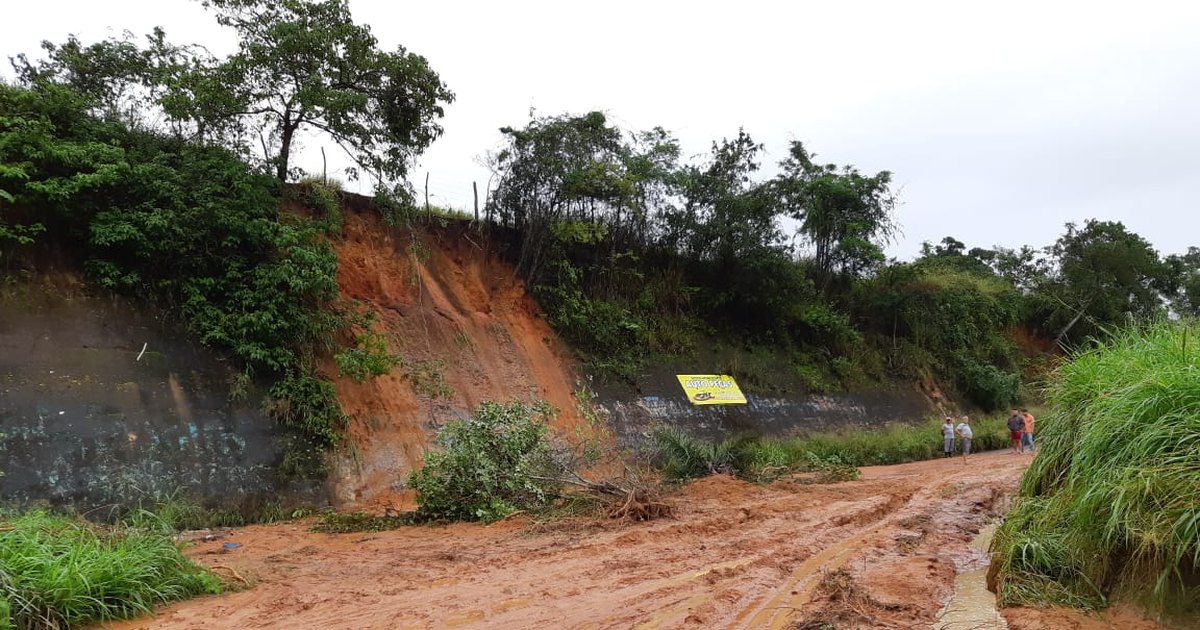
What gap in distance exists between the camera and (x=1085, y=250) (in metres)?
29.6

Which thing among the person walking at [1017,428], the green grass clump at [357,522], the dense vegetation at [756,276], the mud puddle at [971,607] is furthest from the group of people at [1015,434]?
the green grass clump at [357,522]

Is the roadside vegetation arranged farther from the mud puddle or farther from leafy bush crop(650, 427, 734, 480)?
the mud puddle

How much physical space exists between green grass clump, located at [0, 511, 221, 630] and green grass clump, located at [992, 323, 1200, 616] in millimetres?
6545

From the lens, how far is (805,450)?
55.2ft

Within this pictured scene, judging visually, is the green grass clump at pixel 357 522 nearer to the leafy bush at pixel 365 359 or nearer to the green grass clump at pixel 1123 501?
the leafy bush at pixel 365 359

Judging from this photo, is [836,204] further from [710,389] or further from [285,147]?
[285,147]

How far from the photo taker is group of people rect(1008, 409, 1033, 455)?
18658 millimetres

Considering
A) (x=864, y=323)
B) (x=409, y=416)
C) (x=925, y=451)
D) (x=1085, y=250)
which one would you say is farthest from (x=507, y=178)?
(x=1085, y=250)

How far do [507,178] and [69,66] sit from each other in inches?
353

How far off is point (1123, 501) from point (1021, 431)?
16949 mm

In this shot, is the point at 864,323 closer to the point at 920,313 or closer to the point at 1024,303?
the point at 920,313

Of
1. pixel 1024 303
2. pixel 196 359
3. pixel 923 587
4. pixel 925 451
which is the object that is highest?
pixel 1024 303

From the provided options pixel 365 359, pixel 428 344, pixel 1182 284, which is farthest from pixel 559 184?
pixel 1182 284

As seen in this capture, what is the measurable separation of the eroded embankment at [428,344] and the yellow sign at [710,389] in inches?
145
